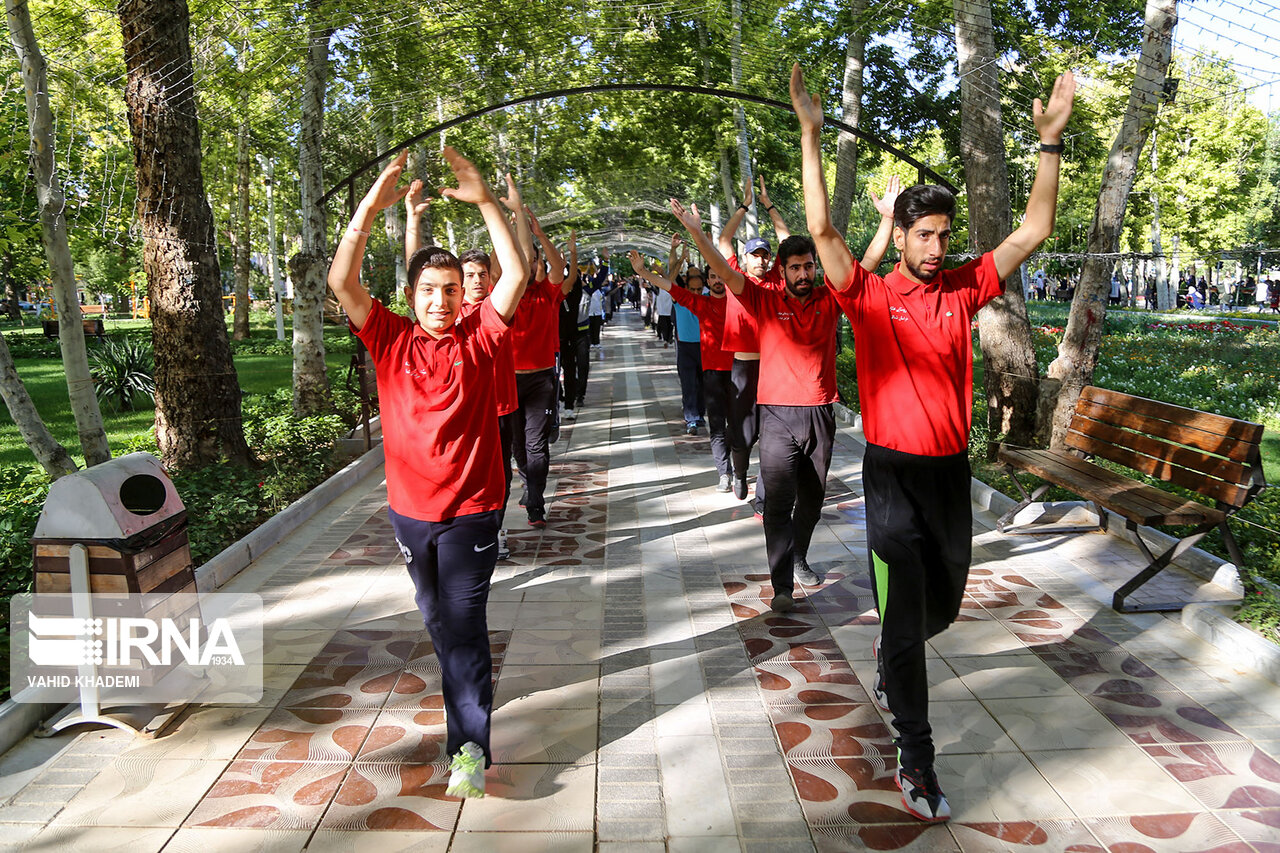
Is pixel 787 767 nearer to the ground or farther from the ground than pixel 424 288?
nearer to the ground

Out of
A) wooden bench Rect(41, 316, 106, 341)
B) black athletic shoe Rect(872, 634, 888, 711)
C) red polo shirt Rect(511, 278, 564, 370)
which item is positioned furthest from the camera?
wooden bench Rect(41, 316, 106, 341)

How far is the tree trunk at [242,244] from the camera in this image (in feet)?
77.1

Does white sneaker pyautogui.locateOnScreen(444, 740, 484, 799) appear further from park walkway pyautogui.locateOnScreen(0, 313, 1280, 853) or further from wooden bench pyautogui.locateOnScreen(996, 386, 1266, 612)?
wooden bench pyautogui.locateOnScreen(996, 386, 1266, 612)

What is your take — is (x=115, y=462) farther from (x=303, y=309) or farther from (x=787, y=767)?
(x=303, y=309)

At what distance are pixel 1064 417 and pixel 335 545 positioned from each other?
6058mm

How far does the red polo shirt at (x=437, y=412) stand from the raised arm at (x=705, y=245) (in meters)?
1.36

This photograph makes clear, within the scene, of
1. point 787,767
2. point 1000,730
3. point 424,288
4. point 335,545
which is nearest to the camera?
point 424,288

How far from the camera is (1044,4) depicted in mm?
13180

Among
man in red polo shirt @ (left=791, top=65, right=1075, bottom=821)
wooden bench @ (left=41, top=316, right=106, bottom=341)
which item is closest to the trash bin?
man in red polo shirt @ (left=791, top=65, right=1075, bottom=821)

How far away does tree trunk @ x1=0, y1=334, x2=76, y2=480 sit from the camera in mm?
5980

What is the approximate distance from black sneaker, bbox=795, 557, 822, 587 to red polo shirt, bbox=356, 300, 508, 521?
2.79 meters

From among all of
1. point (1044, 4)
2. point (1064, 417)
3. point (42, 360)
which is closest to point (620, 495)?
point (1064, 417)

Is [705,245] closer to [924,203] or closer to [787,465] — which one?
[924,203]

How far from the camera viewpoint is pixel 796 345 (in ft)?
17.6
